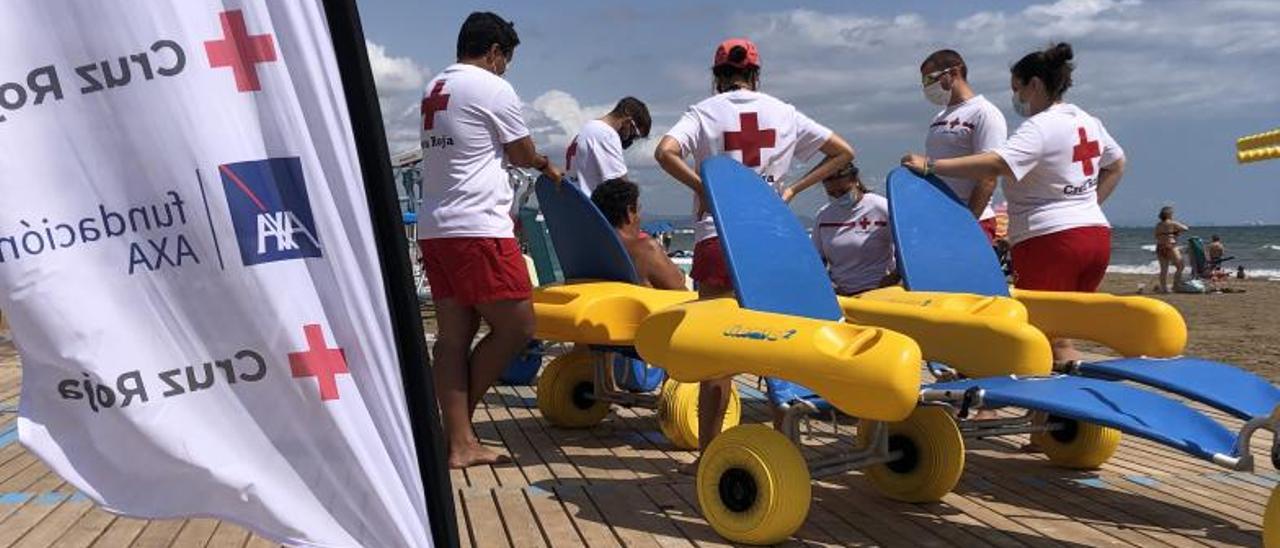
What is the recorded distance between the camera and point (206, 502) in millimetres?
1911

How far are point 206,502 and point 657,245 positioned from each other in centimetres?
372

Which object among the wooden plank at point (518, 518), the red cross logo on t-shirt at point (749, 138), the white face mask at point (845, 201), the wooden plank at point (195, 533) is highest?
the red cross logo on t-shirt at point (749, 138)

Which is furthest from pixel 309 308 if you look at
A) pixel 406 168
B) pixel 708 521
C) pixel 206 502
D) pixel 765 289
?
pixel 406 168

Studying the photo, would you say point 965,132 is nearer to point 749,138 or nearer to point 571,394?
point 749,138

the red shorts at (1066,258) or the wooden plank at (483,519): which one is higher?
the red shorts at (1066,258)

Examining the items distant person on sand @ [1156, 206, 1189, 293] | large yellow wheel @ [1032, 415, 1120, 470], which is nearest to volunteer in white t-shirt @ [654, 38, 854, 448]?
large yellow wheel @ [1032, 415, 1120, 470]

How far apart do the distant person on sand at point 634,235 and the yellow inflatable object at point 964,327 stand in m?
1.36

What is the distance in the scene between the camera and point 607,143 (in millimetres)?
6270

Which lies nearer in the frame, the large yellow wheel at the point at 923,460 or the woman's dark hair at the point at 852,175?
the large yellow wheel at the point at 923,460

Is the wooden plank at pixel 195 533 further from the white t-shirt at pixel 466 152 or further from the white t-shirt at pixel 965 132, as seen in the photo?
the white t-shirt at pixel 965 132

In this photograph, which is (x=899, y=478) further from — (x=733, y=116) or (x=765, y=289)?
(x=733, y=116)

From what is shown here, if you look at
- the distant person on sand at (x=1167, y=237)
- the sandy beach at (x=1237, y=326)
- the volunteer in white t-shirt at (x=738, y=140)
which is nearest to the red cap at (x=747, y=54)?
the volunteer in white t-shirt at (x=738, y=140)

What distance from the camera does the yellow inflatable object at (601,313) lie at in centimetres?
480

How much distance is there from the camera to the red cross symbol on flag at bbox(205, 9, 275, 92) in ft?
5.88
